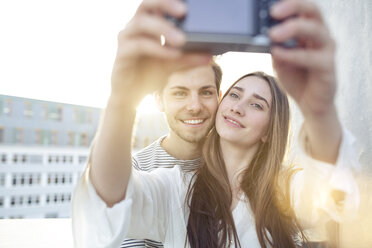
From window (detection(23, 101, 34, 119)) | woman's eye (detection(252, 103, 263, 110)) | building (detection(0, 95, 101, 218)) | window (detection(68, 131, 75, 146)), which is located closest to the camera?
woman's eye (detection(252, 103, 263, 110))

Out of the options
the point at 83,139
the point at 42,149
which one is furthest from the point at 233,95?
the point at 83,139

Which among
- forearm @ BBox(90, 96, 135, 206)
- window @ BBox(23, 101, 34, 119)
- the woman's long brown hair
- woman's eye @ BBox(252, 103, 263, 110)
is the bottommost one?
the woman's long brown hair

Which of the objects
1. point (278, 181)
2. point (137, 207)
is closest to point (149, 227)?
point (137, 207)

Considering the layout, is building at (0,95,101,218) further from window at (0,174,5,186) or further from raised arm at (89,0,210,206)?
raised arm at (89,0,210,206)

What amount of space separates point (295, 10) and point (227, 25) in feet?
0.18

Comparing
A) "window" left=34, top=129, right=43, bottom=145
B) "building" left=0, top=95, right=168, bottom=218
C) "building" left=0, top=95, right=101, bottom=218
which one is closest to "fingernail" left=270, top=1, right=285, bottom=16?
"building" left=0, top=95, right=168, bottom=218

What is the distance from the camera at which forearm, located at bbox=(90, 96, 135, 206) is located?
38 cm

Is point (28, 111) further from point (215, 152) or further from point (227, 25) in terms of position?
point (227, 25)

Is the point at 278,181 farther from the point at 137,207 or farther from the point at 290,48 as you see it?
the point at 290,48

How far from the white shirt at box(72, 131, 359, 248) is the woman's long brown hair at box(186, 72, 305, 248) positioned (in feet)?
0.07

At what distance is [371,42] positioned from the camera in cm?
72

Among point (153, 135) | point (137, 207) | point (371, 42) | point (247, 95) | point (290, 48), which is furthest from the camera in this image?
point (153, 135)

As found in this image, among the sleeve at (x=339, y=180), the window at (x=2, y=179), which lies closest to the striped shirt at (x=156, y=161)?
the sleeve at (x=339, y=180)

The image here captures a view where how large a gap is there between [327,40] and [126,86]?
0.19 metres
